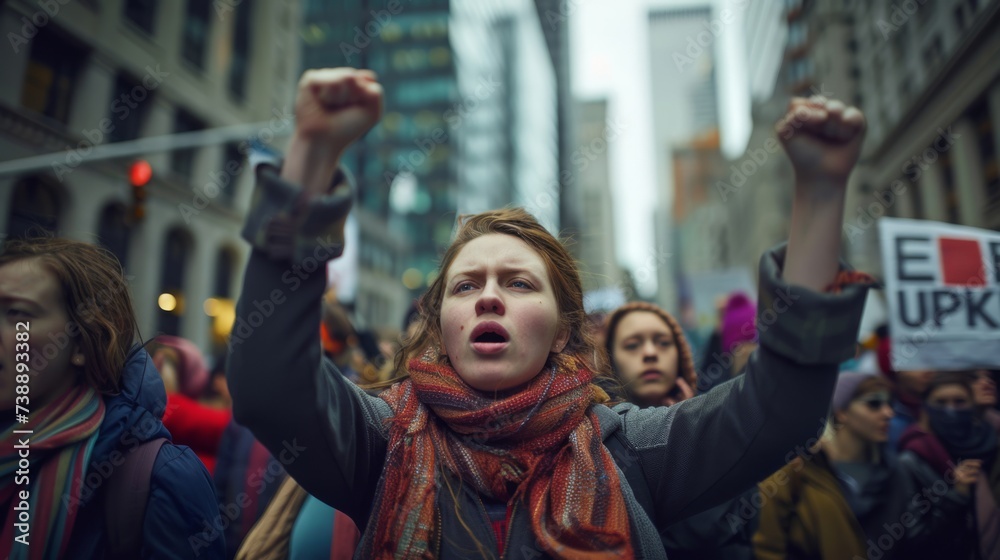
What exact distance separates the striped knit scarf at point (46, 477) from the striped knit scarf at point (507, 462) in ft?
3.09

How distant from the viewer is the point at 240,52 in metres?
20.9

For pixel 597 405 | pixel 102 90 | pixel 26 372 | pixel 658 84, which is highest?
pixel 658 84

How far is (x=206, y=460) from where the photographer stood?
12.7 ft

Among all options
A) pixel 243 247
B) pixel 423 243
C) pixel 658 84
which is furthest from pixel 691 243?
pixel 243 247

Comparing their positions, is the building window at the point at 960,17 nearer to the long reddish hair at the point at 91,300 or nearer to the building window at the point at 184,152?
the long reddish hair at the point at 91,300

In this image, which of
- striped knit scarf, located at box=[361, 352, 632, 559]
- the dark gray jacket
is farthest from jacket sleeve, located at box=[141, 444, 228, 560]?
striped knit scarf, located at box=[361, 352, 632, 559]

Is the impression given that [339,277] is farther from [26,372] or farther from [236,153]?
[236,153]

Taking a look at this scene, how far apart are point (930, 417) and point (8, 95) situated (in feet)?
37.2

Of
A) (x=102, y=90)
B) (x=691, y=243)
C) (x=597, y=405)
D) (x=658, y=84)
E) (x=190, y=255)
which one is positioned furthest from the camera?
(x=658, y=84)

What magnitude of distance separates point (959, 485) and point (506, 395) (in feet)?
10.2

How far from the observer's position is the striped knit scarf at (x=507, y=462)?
4.66 ft

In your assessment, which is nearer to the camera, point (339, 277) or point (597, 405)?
point (597, 405)

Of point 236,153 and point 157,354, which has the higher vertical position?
point 236,153

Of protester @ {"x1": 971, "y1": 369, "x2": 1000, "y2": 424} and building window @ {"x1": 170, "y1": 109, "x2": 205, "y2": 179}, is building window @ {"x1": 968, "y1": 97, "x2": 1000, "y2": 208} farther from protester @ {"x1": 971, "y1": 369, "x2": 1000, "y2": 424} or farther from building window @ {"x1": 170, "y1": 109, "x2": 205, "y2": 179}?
building window @ {"x1": 170, "y1": 109, "x2": 205, "y2": 179}
